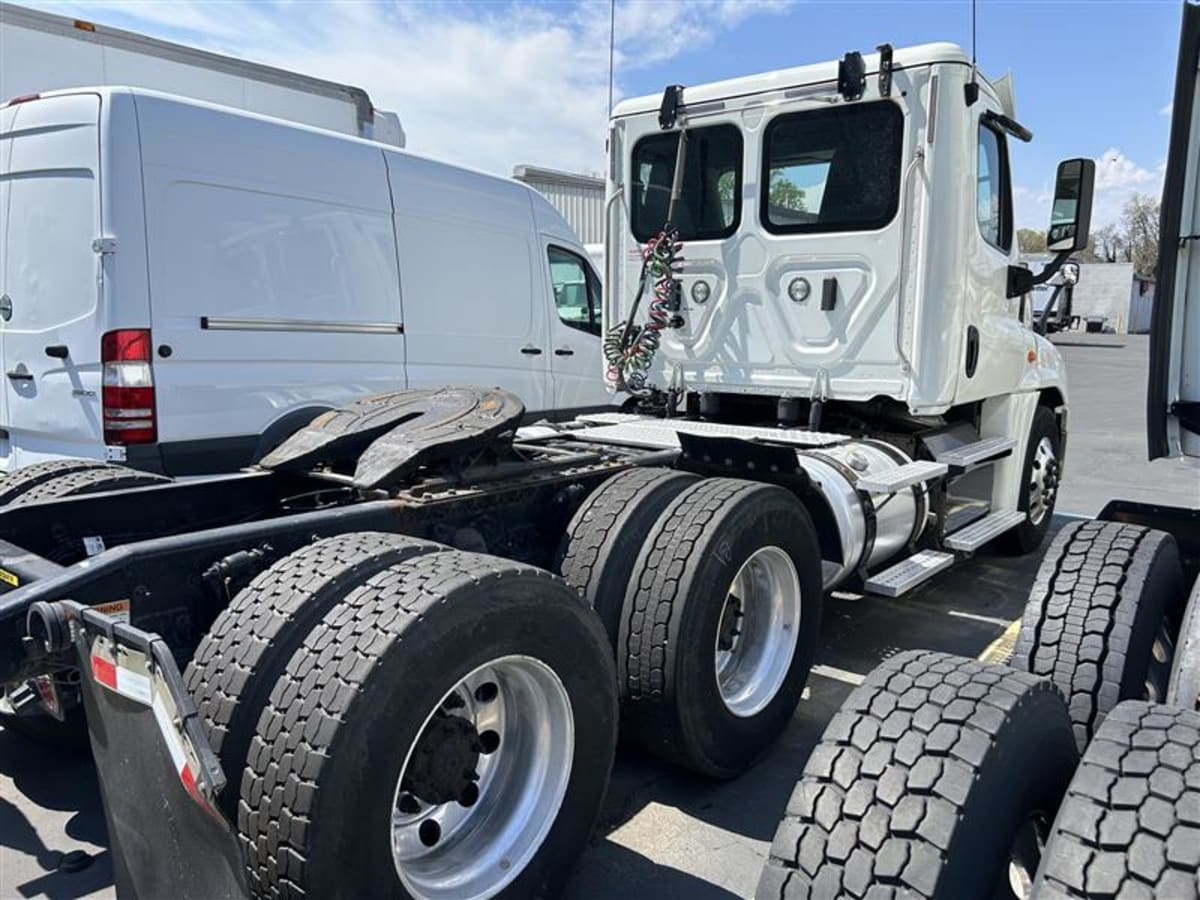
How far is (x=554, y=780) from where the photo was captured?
268 cm

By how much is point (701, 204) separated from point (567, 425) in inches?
62.8

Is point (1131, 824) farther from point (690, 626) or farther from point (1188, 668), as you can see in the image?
point (690, 626)

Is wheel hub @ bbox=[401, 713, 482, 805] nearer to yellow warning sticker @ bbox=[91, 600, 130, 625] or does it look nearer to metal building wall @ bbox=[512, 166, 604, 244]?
yellow warning sticker @ bbox=[91, 600, 130, 625]

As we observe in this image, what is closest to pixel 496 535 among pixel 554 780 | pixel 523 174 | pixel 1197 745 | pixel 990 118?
pixel 554 780

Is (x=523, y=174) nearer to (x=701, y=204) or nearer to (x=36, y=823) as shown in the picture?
(x=701, y=204)

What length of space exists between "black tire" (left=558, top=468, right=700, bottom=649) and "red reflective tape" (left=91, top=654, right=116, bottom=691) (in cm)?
159

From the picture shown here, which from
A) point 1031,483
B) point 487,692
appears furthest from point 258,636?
point 1031,483

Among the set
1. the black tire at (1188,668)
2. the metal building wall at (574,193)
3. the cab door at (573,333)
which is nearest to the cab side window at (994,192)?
the black tire at (1188,668)

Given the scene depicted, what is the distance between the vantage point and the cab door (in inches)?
314

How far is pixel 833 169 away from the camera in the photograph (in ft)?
16.6

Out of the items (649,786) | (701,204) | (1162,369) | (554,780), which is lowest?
(649,786)

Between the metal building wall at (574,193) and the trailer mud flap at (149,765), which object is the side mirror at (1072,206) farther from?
the metal building wall at (574,193)

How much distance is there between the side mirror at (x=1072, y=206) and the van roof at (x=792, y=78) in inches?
26.7

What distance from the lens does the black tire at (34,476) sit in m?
3.43
